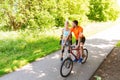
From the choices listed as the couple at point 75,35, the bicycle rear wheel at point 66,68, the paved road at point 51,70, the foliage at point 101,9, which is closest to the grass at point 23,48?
the paved road at point 51,70

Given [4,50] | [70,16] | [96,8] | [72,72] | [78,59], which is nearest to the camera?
[72,72]

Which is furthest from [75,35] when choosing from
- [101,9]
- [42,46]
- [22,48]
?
[101,9]

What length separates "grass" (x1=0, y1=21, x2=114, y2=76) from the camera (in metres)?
10.9

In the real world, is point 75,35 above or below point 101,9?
above

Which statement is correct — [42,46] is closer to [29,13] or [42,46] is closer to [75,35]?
[75,35]

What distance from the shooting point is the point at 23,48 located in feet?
A: 47.7

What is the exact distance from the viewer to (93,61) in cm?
1198

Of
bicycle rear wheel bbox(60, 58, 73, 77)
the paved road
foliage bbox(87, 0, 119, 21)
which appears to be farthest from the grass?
foliage bbox(87, 0, 119, 21)

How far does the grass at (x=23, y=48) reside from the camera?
1094 centimetres

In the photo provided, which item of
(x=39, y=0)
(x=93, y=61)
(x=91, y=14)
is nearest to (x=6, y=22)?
(x=39, y=0)

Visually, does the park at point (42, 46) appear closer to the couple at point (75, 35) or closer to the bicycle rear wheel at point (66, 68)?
the bicycle rear wheel at point (66, 68)

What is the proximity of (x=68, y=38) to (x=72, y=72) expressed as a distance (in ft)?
4.49

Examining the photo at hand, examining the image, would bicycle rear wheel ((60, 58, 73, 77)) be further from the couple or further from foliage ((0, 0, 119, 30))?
foliage ((0, 0, 119, 30))

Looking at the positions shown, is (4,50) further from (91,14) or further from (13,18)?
(91,14)
